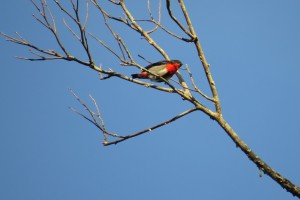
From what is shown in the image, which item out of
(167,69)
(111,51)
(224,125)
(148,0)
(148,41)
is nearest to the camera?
(111,51)

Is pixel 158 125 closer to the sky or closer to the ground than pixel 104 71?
closer to the ground

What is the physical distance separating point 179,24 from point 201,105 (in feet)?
2.99

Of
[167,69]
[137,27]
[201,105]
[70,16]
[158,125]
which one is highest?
[167,69]

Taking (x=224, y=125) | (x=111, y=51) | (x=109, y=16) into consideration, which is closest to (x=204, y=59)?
(x=224, y=125)

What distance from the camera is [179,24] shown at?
341 cm

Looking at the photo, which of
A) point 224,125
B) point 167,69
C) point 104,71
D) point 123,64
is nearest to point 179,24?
point 123,64

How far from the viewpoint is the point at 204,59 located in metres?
3.60

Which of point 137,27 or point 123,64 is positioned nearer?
point 123,64

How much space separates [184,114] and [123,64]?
35.4 inches

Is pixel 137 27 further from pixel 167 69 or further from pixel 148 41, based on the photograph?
pixel 167 69

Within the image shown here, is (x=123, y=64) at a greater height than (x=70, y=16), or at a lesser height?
Result: lesser

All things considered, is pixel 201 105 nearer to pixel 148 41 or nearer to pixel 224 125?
pixel 224 125

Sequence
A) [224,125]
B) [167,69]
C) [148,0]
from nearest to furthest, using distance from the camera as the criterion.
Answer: [224,125], [148,0], [167,69]

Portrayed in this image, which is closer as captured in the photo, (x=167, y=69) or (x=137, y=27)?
(x=137, y=27)
